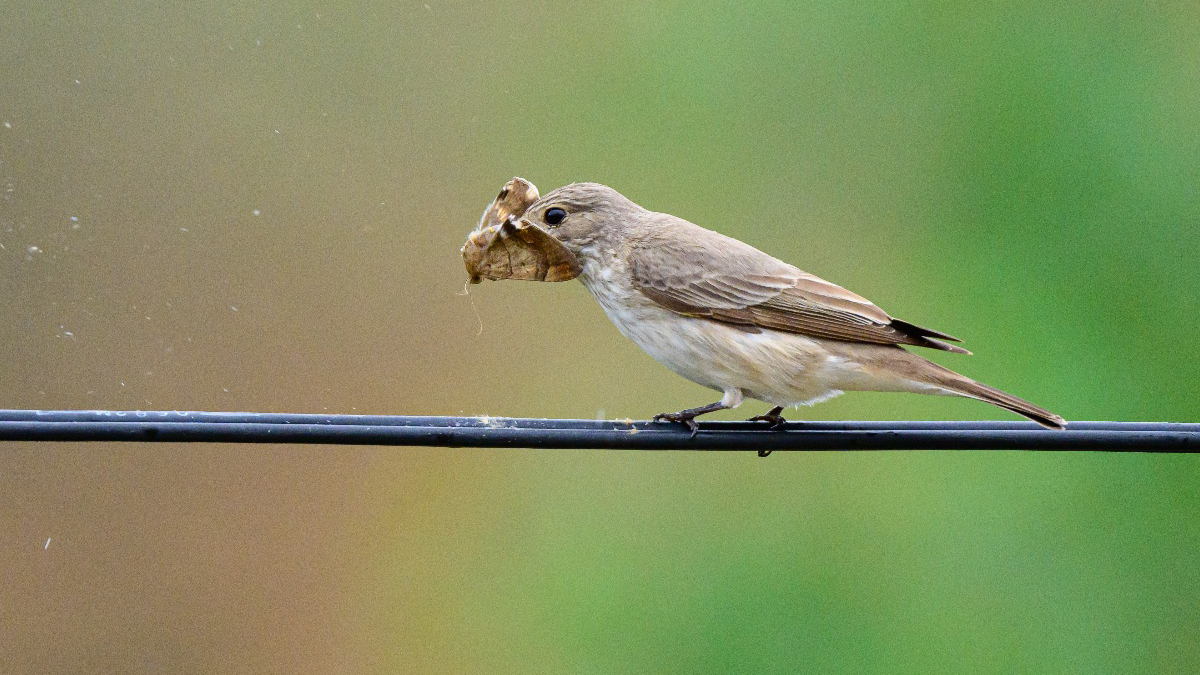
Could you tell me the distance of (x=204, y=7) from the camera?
22.4 feet

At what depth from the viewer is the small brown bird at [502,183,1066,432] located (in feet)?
13.8

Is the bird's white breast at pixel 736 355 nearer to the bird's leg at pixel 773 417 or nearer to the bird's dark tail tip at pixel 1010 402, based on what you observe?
the bird's leg at pixel 773 417

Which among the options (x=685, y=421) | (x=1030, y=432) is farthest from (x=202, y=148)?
(x=1030, y=432)

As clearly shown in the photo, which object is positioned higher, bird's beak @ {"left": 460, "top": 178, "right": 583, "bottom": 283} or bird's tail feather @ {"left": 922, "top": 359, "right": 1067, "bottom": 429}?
bird's beak @ {"left": 460, "top": 178, "right": 583, "bottom": 283}

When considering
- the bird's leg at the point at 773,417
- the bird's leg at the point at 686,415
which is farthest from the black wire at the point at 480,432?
the bird's leg at the point at 773,417

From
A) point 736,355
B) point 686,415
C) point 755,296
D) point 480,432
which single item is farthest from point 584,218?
point 480,432

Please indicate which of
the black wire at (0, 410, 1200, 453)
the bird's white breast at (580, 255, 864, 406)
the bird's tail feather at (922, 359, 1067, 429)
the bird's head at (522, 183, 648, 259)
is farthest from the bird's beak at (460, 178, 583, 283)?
the bird's tail feather at (922, 359, 1067, 429)

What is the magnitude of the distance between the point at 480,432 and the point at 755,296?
1.60 m

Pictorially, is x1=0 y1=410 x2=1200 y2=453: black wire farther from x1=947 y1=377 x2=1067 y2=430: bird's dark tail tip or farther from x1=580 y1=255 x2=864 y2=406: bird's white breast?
x1=580 y1=255 x2=864 y2=406: bird's white breast

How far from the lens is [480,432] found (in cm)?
316

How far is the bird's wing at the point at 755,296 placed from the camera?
425 centimetres

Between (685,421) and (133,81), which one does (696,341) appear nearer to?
(685,421)

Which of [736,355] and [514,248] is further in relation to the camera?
[514,248]

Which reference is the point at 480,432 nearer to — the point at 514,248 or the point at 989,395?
the point at 514,248
